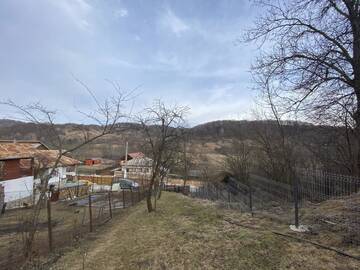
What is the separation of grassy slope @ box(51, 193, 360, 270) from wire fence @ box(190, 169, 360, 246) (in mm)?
1002

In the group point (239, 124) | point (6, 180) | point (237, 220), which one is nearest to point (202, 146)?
point (239, 124)

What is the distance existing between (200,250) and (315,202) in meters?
5.25

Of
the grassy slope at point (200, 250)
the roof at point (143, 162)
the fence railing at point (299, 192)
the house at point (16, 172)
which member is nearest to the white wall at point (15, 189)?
the house at point (16, 172)

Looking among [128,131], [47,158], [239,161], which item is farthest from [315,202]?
[47,158]

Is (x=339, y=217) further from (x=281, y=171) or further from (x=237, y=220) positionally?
(x=281, y=171)

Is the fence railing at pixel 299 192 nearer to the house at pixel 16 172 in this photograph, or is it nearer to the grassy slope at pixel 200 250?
the grassy slope at pixel 200 250

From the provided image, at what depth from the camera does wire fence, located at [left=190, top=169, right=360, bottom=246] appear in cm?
673

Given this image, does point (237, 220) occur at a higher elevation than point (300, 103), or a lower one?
lower

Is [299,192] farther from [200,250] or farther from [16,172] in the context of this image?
[16,172]

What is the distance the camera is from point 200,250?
6.46 m

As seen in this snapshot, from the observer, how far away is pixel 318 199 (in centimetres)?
986

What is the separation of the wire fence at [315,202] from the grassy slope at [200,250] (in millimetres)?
1002

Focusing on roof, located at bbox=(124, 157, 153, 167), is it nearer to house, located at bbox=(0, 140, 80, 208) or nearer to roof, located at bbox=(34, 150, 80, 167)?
roof, located at bbox=(34, 150, 80, 167)

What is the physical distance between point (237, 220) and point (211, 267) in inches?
113
